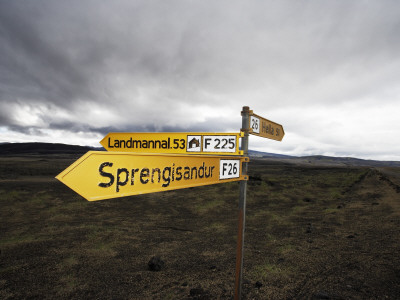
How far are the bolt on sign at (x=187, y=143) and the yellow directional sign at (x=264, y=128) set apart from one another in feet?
1.33

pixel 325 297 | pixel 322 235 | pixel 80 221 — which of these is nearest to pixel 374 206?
pixel 322 235

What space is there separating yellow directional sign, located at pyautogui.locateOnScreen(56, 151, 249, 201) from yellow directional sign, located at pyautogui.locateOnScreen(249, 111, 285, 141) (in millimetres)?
794

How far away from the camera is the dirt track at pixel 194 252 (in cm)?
494

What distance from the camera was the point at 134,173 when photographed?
6.89 feet

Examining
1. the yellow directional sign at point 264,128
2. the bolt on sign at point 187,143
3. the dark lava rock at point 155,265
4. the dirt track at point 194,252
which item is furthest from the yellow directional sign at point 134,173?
the dark lava rock at point 155,265

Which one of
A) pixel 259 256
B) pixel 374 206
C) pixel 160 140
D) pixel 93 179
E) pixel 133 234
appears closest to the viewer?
pixel 93 179

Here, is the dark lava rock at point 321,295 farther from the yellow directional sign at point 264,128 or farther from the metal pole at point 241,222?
the yellow directional sign at point 264,128

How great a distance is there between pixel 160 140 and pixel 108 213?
11.2 meters

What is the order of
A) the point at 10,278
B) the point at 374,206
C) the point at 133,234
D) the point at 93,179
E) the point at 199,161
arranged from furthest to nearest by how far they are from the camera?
the point at 374,206, the point at 133,234, the point at 10,278, the point at 199,161, the point at 93,179

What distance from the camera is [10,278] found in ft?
18.4

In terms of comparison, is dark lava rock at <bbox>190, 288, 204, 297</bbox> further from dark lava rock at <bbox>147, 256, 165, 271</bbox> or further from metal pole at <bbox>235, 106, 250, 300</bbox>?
metal pole at <bbox>235, 106, 250, 300</bbox>

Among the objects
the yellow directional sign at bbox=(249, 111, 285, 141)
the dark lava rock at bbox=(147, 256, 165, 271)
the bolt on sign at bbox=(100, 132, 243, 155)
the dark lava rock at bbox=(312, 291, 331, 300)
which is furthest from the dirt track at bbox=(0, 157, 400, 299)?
the bolt on sign at bbox=(100, 132, 243, 155)

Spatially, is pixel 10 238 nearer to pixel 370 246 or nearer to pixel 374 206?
pixel 370 246

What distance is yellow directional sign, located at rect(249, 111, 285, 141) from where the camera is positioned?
3.41 metres
